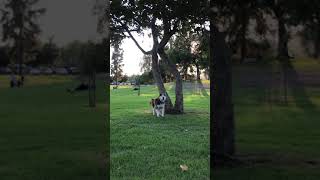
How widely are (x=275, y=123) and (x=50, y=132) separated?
6.89 feet

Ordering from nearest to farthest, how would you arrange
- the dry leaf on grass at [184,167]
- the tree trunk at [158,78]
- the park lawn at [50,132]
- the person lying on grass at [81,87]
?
the park lawn at [50,132] → the person lying on grass at [81,87] → the dry leaf on grass at [184,167] → the tree trunk at [158,78]

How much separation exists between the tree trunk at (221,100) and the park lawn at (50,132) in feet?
3.64

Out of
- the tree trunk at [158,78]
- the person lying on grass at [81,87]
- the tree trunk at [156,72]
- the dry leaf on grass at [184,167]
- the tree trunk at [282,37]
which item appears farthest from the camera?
the tree trunk at [158,78]

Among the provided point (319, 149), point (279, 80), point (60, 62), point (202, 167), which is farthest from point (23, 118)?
point (319, 149)

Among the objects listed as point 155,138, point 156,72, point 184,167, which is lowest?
point 184,167

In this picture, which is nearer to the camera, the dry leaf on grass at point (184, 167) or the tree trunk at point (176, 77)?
the dry leaf on grass at point (184, 167)

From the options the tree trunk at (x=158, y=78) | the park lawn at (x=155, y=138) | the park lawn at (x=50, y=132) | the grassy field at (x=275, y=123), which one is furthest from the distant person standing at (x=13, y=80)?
the tree trunk at (x=158, y=78)

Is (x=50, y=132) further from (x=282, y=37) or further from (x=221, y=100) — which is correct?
(x=282, y=37)

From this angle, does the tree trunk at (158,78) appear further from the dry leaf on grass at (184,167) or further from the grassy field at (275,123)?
the grassy field at (275,123)

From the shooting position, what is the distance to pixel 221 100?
17.6 feet

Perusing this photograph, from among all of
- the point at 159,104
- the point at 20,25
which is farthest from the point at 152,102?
the point at 20,25

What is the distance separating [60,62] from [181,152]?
6.39 feet

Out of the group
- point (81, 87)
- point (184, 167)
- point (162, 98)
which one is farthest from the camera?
point (162, 98)

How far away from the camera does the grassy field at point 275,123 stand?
5125 mm
